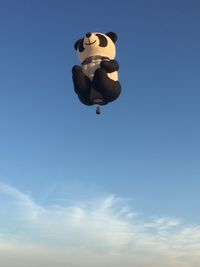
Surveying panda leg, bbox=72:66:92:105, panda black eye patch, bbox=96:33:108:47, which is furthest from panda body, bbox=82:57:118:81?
panda black eye patch, bbox=96:33:108:47

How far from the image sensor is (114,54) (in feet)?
103

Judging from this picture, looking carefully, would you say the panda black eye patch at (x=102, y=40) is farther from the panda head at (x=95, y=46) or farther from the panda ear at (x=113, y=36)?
the panda ear at (x=113, y=36)

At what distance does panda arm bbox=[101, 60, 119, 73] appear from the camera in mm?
29500

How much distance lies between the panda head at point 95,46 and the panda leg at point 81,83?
138 cm

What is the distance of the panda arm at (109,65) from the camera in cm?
2950

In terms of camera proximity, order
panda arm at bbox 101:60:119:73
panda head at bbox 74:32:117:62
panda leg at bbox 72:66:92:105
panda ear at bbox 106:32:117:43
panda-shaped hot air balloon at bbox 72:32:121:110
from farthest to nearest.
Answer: panda ear at bbox 106:32:117:43, panda head at bbox 74:32:117:62, panda leg at bbox 72:66:92:105, panda arm at bbox 101:60:119:73, panda-shaped hot air balloon at bbox 72:32:121:110

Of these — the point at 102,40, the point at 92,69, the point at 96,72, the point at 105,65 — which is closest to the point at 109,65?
the point at 105,65

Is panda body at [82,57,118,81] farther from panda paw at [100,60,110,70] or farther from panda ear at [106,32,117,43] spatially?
panda ear at [106,32,117,43]

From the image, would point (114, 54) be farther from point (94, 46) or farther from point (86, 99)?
point (86, 99)

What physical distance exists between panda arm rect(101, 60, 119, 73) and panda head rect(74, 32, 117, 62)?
863 millimetres

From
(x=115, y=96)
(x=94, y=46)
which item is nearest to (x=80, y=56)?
(x=94, y=46)

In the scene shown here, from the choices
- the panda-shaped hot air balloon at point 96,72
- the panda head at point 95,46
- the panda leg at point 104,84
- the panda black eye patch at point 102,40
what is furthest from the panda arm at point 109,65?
the panda black eye patch at point 102,40

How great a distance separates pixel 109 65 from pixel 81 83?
7.21 feet

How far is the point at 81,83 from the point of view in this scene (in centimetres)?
2970
